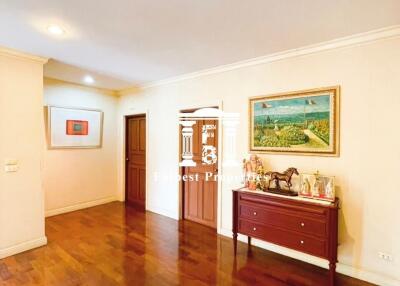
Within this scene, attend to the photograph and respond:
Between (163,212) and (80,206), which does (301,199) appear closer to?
(163,212)

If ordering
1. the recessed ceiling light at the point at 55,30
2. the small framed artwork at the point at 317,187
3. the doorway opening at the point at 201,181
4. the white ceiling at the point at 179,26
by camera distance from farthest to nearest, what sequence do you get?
the doorway opening at the point at 201,181, the small framed artwork at the point at 317,187, the recessed ceiling light at the point at 55,30, the white ceiling at the point at 179,26

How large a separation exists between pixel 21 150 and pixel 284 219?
322cm

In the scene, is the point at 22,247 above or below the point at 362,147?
below

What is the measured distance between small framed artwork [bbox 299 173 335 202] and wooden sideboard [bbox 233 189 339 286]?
11 cm

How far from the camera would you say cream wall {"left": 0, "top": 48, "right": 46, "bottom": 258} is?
9.09 ft

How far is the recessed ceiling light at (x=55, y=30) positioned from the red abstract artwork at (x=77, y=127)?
93.8 inches

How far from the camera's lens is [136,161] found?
4988mm

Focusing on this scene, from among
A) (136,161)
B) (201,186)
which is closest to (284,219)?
(201,186)

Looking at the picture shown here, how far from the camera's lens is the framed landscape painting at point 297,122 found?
2.58 meters

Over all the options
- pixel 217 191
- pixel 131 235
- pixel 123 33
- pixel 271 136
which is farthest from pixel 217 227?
pixel 123 33

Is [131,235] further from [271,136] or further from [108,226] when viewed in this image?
[271,136]

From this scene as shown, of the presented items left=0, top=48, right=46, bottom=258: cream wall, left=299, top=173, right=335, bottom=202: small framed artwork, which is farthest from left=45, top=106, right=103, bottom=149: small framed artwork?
left=299, top=173, right=335, bottom=202: small framed artwork

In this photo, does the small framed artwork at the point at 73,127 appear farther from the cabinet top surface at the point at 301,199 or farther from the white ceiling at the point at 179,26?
the cabinet top surface at the point at 301,199

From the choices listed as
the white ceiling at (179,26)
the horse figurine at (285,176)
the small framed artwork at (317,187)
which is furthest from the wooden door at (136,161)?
the small framed artwork at (317,187)
